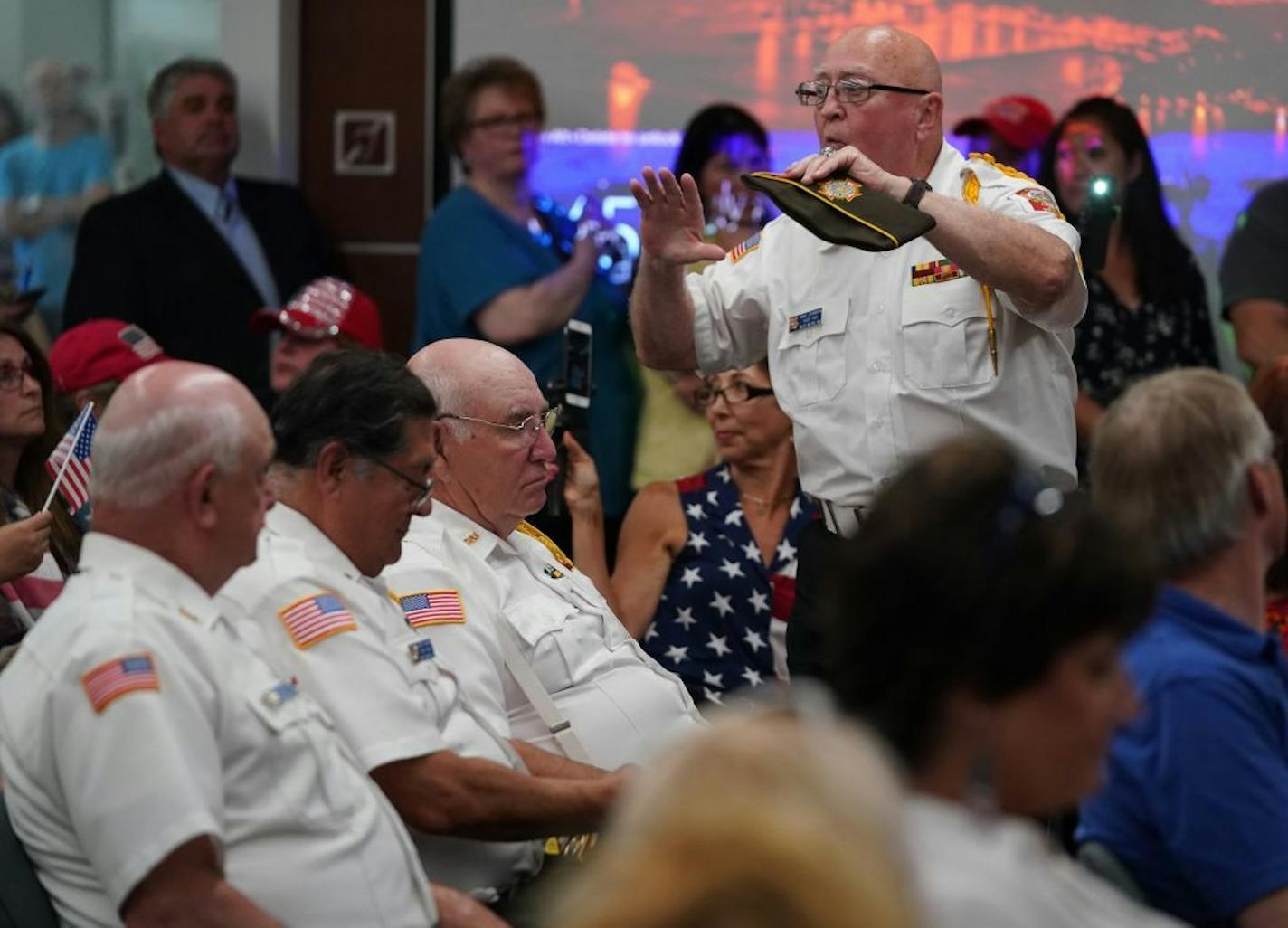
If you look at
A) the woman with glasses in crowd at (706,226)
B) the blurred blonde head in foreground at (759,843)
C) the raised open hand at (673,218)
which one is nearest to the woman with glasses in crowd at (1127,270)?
the woman with glasses in crowd at (706,226)

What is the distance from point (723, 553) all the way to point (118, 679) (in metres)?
2.21

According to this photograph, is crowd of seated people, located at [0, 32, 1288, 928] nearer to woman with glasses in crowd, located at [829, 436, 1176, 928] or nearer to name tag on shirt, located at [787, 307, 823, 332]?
woman with glasses in crowd, located at [829, 436, 1176, 928]

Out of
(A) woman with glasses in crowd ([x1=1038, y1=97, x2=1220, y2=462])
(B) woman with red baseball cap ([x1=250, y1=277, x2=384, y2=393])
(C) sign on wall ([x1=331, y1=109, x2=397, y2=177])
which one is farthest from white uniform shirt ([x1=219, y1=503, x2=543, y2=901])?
(C) sign on wall ([x1=331, y1=109, x2=397, y2=177])

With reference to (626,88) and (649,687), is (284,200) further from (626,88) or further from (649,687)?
(649,687)

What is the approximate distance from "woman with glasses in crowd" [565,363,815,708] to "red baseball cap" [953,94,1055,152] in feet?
4.36

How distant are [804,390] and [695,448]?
152cm

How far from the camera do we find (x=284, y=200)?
A: 5.79 meters

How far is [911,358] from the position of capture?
3.47 meters

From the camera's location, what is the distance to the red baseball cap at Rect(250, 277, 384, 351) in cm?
511

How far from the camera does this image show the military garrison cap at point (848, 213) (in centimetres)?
314

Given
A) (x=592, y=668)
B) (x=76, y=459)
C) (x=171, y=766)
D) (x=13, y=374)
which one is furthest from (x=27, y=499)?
(x=171, y=766)

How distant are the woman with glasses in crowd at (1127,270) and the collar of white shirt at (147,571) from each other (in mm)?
2990

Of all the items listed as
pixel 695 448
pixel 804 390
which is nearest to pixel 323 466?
pixel 804 390

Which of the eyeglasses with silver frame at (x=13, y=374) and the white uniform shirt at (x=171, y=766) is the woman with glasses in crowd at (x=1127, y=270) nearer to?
the eyeglasses with silver frame at (x=13, y=374)
